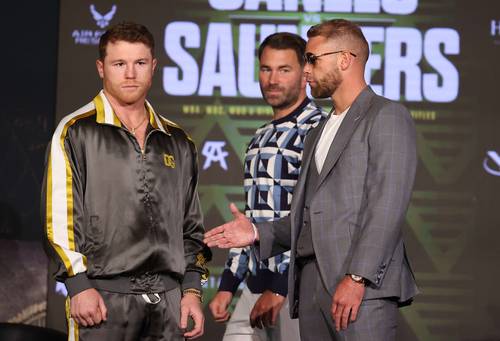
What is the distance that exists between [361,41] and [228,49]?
259cm

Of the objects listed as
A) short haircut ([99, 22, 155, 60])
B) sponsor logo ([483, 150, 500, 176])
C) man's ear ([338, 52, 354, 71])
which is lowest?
sponsor logo ([483, 150, 500, 176])

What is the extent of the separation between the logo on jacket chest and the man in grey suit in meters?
0.33

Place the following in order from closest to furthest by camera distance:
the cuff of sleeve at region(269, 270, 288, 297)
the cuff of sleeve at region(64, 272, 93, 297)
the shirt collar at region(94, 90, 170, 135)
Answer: the cuff of sleeve at region(64, 272, 93, 297), the shirt collar at region(94, 90, 170, 135), the cuff of sleeve at region(269, 270, 288, 297)

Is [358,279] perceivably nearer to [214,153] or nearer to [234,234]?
[234,234]

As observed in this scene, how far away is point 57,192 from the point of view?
2799mm

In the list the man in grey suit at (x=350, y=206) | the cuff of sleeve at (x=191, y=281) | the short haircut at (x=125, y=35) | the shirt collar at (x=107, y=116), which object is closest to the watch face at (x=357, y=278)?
the man in grey suit at (x=350, y=206)

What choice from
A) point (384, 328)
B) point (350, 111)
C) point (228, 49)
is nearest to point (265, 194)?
point (350, 111)

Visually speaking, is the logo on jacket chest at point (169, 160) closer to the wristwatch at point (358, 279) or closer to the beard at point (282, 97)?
the wristwatch at point (358, 279)

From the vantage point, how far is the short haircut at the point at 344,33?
3115 millimetres

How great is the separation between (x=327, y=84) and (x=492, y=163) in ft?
9.22

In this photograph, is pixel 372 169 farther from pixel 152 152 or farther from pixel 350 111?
pixel 152 152

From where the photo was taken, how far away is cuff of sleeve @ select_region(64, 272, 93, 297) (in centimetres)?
276

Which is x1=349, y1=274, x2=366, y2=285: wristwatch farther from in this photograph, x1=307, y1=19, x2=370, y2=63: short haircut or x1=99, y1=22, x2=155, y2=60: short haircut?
x1=99, y1=22, x2=155, y2=60: short haircut

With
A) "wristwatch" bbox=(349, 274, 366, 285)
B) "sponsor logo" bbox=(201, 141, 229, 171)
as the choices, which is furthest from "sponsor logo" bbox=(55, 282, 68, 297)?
"wristwatch" bbox=(349, 274, 366, 285)
